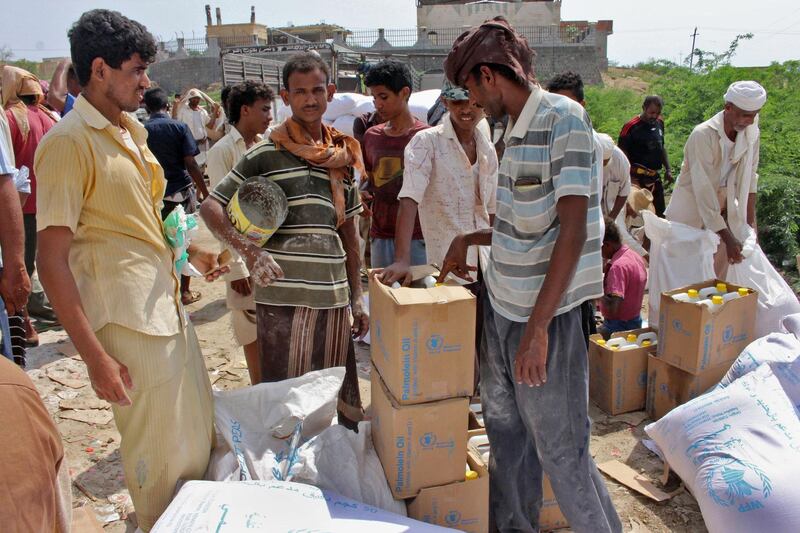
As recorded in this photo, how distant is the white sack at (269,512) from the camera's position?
1.68 m

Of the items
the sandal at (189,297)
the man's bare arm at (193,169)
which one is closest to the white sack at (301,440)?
the man's bare arm at (193,169)

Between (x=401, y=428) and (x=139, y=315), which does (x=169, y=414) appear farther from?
(x=401, y=428)

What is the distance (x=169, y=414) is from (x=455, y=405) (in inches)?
36.6

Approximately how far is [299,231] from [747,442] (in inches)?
76.0

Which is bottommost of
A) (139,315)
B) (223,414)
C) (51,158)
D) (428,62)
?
(223,414)

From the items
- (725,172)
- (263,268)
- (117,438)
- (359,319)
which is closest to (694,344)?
(725,172)

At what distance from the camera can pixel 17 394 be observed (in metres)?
0.94

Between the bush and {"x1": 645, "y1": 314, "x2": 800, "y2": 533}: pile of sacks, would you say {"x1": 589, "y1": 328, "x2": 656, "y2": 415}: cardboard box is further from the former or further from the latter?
the bush

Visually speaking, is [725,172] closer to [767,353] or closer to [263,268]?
[767,353]

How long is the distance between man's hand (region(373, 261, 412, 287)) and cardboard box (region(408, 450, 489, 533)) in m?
0.73

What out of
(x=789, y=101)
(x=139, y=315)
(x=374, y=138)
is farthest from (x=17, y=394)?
(x=789, y=101)

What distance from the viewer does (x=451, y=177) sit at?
9.77 feet

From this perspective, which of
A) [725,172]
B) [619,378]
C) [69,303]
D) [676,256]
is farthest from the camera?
[676,256]

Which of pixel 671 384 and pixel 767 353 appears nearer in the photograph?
pixel 767 353
